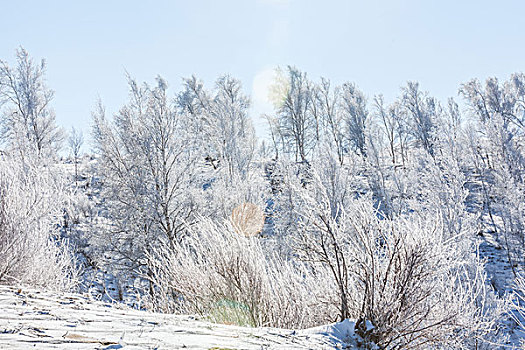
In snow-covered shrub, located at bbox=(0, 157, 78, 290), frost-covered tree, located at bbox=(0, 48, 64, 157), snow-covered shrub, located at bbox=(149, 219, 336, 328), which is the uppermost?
frost-covered tree, located at bbox=(0, 48, 64, 157)

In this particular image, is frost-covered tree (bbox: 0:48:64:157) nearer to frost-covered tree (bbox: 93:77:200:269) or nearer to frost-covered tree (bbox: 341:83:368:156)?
frost-covered tree (bbox: 93:77:200:269)

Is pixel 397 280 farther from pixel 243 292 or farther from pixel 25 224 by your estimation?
pixel 25 224

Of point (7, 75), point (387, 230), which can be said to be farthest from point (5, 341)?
point (7, 75)

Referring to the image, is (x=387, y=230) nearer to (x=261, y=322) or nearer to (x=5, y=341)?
(x=261, y=322)

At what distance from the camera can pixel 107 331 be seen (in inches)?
80.7

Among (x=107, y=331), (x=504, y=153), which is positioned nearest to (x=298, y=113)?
(x=504, y=153)

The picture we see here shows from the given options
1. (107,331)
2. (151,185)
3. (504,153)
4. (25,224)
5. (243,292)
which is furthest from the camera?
(504,153)

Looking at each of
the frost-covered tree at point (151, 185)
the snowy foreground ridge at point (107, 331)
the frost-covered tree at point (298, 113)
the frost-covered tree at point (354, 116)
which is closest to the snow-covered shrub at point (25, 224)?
the snowy foreground ridge at point (107, 331)

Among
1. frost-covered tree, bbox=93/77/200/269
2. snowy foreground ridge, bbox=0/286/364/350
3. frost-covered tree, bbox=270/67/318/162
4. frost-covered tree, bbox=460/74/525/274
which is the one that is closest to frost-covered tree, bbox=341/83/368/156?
frost-covered tree, bbox=270/67/318/162

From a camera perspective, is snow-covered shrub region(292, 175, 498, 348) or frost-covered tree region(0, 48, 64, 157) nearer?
snow-covered shrub region(292, 175, 498, 348)

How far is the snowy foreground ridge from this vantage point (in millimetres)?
1769

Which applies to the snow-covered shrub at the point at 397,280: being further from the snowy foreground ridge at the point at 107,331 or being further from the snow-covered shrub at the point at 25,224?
the snow-covered shrub at the point at 25,224

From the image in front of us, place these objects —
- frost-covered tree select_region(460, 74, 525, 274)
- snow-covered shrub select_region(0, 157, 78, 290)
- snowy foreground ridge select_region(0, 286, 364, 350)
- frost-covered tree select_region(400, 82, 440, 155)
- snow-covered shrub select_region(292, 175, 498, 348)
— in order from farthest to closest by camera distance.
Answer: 1. frost-covered tree select_region(400, 82, 440, 155)
2. frost-covered tree select_region(460, 74, 525, 274)
3. snow-covered shrub select_region(0, 157, 78, 290)
4. snow-covered shrub select_region(292, 175, 498, 348)
5. snowy foreground ridge select_region(0, 286, 364, 350)

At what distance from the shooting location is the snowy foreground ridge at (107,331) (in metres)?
1.77
